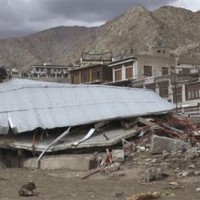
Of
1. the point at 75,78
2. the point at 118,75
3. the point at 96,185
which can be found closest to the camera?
the point at 96,185

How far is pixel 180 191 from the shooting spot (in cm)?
1184

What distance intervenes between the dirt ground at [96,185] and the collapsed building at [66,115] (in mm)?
3131

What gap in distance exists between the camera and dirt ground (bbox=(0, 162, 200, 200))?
1138cm

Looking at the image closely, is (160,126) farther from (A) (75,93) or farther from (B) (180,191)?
(B) (180,191)

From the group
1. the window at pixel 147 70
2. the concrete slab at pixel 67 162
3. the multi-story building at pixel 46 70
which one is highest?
the multi-story building at pixel 46 70

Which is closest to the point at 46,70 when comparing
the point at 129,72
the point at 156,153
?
the point at 129,72

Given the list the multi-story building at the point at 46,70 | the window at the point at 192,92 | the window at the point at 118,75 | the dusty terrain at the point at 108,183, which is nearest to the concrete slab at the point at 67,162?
the dusty terrain at the point at 108,183

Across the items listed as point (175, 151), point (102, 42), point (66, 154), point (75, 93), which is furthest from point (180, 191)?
point (102, 42)

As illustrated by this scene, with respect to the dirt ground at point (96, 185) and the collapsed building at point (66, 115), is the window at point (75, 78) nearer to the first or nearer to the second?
the collapsed building at point (66, 115)

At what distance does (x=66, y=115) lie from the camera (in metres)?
22.5

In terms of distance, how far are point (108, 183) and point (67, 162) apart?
4.46 meters

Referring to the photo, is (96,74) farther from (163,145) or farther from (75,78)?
(163,145)

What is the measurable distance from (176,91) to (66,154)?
121 feet

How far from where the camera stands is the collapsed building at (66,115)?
20484 mm
